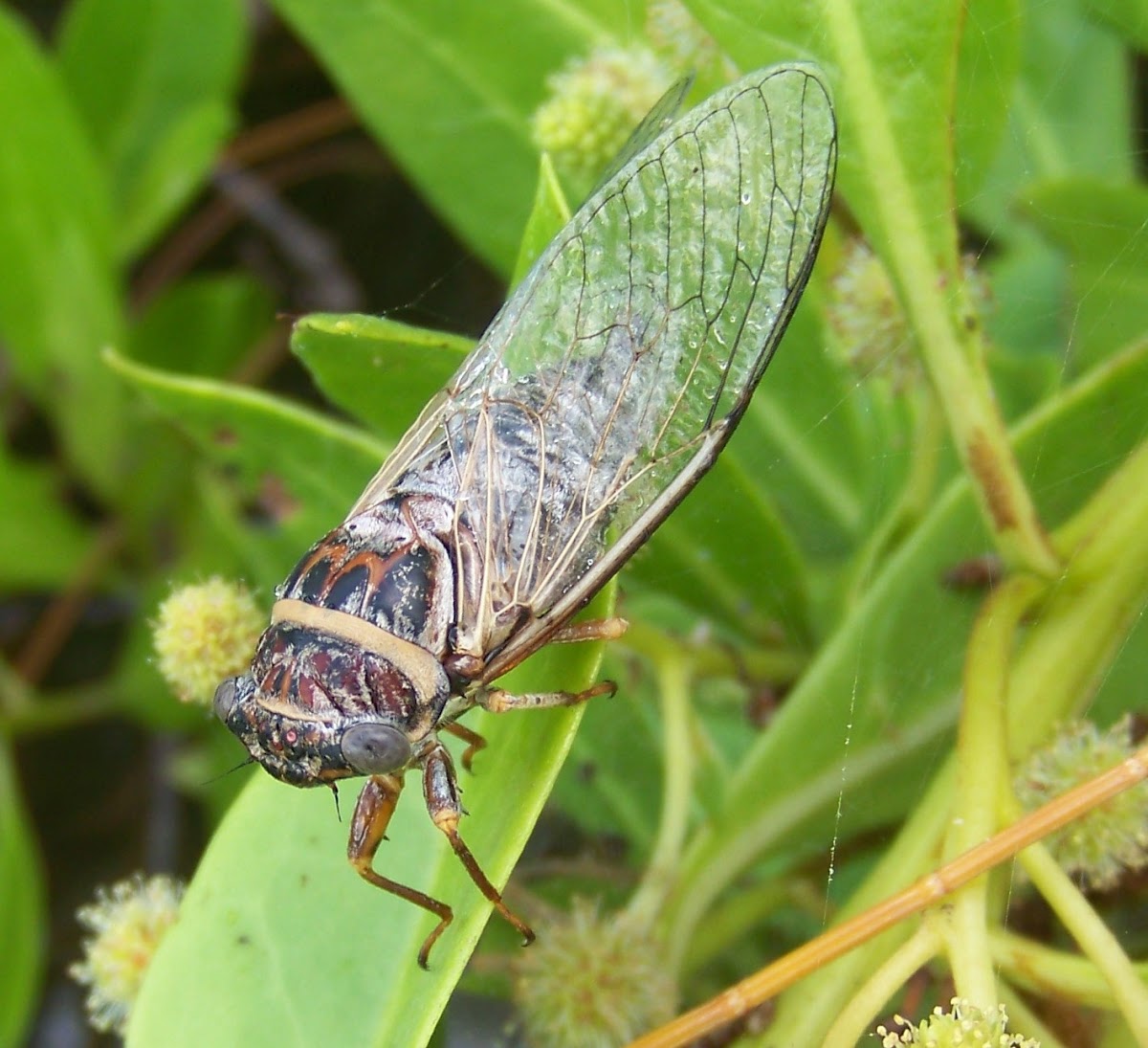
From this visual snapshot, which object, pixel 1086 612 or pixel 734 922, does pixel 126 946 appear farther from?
pixel 1086 612

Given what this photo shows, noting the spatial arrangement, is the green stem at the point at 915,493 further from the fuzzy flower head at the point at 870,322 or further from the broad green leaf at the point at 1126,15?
the broad green leaf at the point at 1126,15

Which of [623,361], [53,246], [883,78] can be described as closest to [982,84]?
[883,78]

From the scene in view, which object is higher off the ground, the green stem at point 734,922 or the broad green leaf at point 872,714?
the broad green leaf at point 872,714

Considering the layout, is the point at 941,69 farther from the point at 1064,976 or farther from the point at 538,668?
the point at 1064,976

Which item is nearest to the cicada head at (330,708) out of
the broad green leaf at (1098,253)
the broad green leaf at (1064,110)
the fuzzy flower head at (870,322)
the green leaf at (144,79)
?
the fuzzy flower head at (870,322)

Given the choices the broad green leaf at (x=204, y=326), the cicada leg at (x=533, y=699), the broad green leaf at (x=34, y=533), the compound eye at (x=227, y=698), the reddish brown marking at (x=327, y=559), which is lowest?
the cicada leg at (x=533, y=699)

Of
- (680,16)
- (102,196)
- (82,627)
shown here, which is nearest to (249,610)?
(680,16)

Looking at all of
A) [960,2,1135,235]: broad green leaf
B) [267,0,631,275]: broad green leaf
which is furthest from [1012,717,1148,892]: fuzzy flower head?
[267,0,631,275]: broad green leaf
